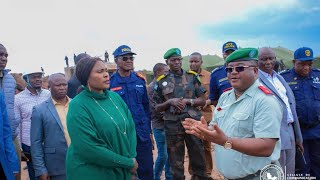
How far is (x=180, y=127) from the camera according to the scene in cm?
479

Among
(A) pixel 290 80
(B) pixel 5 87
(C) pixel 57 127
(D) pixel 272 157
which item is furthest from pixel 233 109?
(B) pixel 5 87

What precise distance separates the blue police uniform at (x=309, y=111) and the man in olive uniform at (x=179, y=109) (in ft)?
4.72

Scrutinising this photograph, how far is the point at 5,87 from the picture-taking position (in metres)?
4.14

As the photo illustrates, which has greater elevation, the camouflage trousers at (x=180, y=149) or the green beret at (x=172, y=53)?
the green beret at (x=172, y=53)

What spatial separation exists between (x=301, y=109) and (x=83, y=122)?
128 inches

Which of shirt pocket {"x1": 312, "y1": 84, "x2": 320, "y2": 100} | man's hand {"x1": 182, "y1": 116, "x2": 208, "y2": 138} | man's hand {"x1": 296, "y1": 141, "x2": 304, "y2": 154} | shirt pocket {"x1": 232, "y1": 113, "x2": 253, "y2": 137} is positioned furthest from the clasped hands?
shirt pocket {"x1": 312, "y1": 84, "x2": 320, "y2": 100}

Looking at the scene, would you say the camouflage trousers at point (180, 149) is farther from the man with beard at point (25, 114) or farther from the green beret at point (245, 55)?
the green beret at point (245, 55)

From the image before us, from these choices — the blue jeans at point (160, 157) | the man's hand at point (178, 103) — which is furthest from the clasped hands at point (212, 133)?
the blue jeans at point (160, 157)

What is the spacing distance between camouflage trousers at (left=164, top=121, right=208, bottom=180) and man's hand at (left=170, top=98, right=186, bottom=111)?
0.27 m

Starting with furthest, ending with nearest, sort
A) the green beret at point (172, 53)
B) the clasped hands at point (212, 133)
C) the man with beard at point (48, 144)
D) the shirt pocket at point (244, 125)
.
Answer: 1. the green beret at point (172, 53)
2. the man with beard at point (48, 144)
3. the shirt pocket at point (244, 125)
4. the clasped hands at point (212, 133)

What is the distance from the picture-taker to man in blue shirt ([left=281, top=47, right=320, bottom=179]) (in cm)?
435

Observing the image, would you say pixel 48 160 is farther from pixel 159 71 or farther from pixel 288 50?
pixel 288 50

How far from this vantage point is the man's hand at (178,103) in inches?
185

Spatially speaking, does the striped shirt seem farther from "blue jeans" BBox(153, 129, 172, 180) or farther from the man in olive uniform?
"blue jeans" BBox(153, 129, 172, 180)
